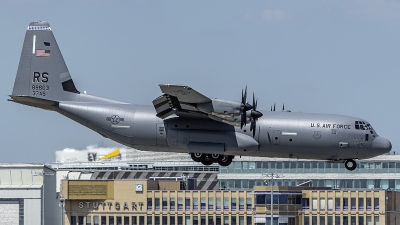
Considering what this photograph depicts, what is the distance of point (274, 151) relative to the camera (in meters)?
86.9

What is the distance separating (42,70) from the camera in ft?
305

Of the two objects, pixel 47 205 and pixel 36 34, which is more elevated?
pixel 36 34

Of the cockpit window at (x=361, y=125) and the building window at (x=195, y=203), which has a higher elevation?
the cockpit window at (x=361, y=125)

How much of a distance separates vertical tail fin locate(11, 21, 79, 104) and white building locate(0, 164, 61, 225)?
207ft

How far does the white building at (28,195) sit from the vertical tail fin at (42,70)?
62992mm

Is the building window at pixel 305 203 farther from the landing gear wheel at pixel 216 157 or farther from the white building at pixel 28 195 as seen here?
the landing gear wheel at pixel 216 157

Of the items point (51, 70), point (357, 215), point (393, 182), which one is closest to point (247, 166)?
point (393, 182)

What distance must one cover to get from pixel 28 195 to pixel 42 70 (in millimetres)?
65399

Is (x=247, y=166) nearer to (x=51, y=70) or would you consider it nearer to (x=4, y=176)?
(x=4, y=176)

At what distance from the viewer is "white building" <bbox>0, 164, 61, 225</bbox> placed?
153 metres

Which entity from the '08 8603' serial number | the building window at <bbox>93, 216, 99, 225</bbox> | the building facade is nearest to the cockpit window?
the '08 8603' serial number

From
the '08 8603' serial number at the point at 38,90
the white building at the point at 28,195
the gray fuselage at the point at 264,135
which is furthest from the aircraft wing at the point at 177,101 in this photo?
the white building at the point at 28,195

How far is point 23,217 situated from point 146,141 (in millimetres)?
71065

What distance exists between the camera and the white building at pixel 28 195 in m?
153
